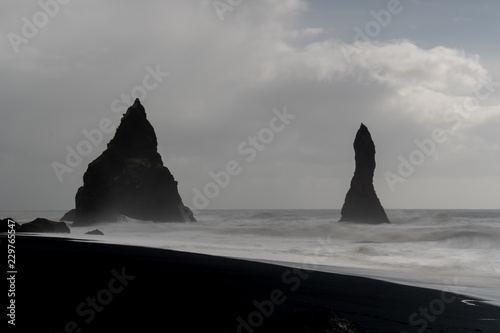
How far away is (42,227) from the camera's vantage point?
50625 mm

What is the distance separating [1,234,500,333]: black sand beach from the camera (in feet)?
30.7

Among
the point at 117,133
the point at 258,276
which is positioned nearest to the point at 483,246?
the point at 258,276

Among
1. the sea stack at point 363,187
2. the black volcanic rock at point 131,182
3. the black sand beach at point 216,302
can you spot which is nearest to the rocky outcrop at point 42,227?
the black volcanic rock at point 131,182

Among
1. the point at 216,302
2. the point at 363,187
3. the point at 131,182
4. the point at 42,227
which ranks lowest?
the point at 216,302

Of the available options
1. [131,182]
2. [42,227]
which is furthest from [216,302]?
[131,182]

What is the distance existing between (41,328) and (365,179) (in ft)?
316

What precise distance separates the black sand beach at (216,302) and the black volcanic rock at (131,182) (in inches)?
2748

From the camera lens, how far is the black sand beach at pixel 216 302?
9.36m

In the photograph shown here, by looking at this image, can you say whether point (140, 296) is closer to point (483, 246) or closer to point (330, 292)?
point (330, 292)

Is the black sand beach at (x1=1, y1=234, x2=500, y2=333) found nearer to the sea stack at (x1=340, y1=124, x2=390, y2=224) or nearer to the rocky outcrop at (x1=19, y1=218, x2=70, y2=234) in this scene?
the rocky outcrop at (x1=19, y1=218, x2=70, y2=234)

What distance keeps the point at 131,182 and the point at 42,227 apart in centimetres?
4103

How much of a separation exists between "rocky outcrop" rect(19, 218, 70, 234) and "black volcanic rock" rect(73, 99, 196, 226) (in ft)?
101

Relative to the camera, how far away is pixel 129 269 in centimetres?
1798

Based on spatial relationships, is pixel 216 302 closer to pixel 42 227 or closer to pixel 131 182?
pixel 42 227
